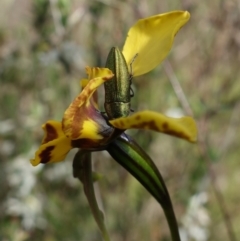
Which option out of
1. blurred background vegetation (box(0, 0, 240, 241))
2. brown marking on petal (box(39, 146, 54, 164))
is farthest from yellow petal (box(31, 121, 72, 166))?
blurred background vegetation (box(0, 0, 240, 241))

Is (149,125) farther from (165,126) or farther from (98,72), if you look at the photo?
(98,72)

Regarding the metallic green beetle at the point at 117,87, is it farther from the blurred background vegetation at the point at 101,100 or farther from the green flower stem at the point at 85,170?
the blurred background vegetation at the point at 101,100

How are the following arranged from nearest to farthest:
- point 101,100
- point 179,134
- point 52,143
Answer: point 179,134 < point 52,143 < point 101,100

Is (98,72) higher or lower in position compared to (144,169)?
higher

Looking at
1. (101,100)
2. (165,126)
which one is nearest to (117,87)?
(165,126)

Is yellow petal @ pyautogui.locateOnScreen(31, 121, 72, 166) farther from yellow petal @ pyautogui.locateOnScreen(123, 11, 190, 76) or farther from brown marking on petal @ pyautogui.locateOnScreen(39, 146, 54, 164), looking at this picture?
yellow petal @ pyautogui.locateOnScreen(123, 11, 190, 76)
